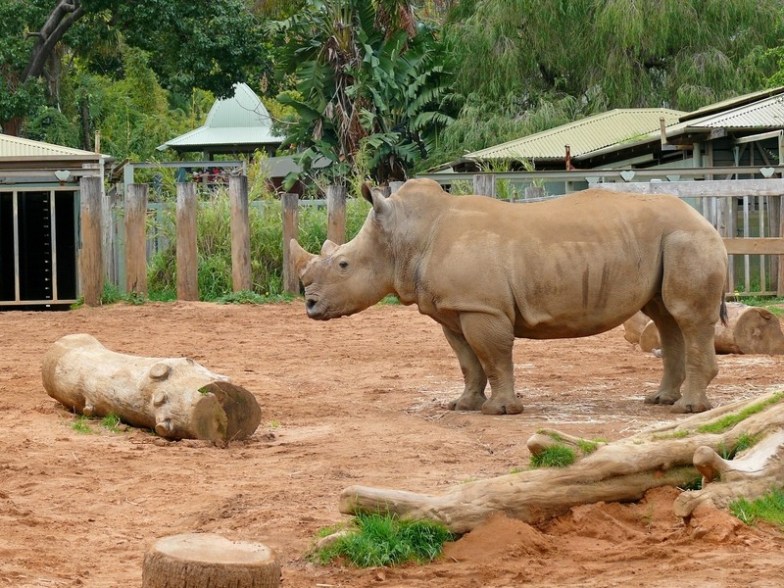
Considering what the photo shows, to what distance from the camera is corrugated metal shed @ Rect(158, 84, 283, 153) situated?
134 ft

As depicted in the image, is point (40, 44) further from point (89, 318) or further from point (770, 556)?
point (770, 556)

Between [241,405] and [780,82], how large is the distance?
68.6 feet

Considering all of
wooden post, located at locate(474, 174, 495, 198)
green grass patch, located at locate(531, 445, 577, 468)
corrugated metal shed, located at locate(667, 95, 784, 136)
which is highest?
corrugated metal shed, located at locate(667, 95, 784, 136)

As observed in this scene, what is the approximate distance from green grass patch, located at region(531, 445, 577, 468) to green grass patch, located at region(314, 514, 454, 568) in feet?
1.98

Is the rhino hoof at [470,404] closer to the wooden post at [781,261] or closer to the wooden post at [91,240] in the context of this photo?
the wooden post at [781,261]

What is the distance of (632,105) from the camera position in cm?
3403

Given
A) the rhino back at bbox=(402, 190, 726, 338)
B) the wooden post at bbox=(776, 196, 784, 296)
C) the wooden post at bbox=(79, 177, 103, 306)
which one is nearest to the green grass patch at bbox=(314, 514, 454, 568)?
the rhino back at bbox=(402, 190, 726, 338)

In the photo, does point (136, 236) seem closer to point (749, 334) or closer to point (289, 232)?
point (289, 232)

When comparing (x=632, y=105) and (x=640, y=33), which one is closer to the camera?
(x=640, y=33)

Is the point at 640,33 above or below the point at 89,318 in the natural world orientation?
above

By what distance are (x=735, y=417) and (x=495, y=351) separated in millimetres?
3254

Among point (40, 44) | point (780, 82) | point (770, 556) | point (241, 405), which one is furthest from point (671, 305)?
point (40, 44)

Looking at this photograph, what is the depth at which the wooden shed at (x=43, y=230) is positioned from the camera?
20.2 meters

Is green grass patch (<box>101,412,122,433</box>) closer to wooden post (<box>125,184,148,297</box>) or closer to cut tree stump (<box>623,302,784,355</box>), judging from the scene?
cut tree stump (<box>623,302,784,355</box>)
